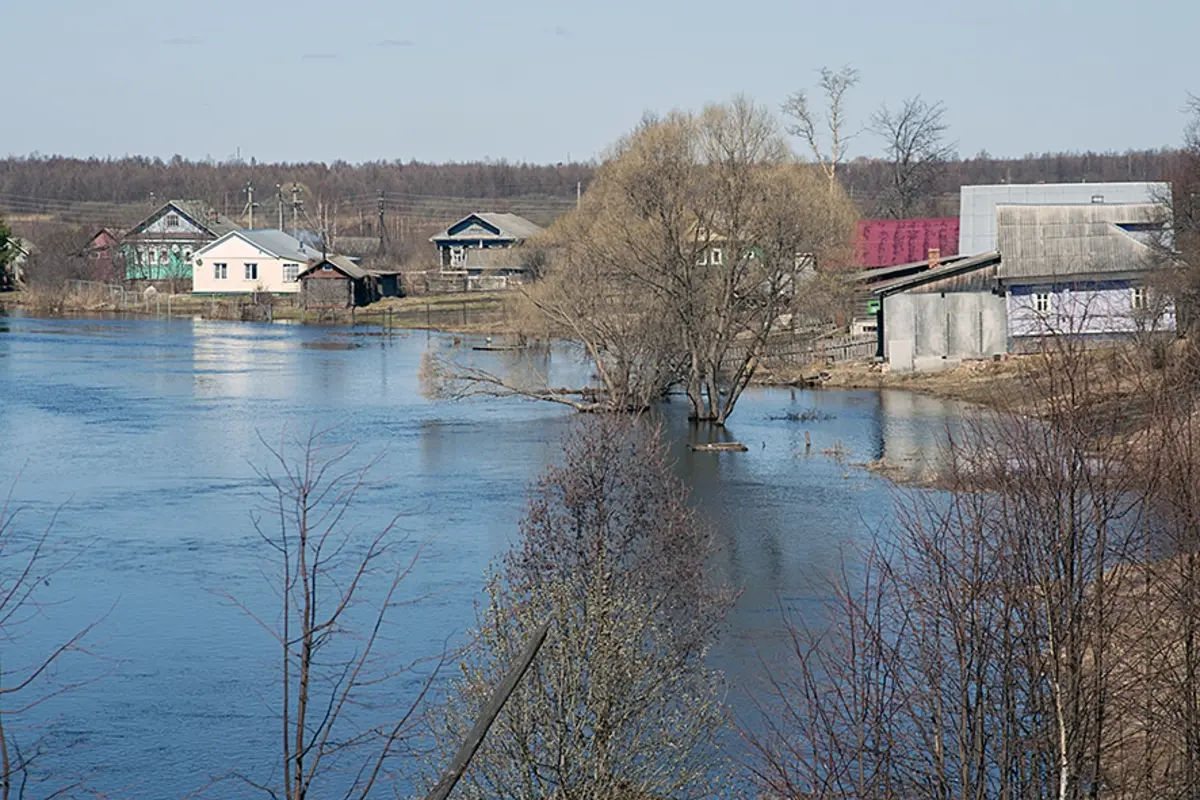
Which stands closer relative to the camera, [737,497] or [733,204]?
[737,497]

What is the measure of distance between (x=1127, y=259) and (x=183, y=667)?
1014 inches

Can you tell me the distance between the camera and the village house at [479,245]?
70000 mm

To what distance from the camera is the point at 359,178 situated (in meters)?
138

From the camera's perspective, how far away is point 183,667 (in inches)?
526

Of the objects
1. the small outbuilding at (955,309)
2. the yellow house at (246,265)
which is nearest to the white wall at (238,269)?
the yellow house at (246,265)

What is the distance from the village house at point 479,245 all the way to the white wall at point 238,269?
8.41 meters

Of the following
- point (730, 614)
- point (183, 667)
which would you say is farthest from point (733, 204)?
point (183, 667)

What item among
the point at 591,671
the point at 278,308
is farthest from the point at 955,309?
the point at 278,308

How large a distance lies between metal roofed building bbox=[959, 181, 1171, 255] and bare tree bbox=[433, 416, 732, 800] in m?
28.3

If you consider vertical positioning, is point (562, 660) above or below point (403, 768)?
above

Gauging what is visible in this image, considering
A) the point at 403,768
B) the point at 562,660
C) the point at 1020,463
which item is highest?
the point at 1020,463

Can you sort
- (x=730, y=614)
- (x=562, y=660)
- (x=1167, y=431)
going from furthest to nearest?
1. (x=730, y=614)
2. (x=562, y=660)
3. (x=1167, y=431)

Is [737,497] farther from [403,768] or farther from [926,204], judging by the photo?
[926,204]

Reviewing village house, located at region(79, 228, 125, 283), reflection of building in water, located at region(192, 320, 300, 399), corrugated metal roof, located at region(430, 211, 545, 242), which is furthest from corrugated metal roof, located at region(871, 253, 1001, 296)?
village house, located at region(79, 228, 125, 283)
